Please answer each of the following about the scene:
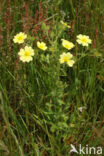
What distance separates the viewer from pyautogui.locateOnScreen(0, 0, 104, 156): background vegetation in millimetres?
1452

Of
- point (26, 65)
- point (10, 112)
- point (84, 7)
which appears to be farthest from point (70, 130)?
point (84, 7)

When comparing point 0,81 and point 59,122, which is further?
point 0,81

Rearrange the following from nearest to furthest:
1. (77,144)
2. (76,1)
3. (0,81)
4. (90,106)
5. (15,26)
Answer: (77,144) < (90,106) < (0,81) < (15,26) < (76,1)

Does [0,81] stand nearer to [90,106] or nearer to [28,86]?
[28,86]

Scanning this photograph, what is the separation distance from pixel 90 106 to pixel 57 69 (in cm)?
36

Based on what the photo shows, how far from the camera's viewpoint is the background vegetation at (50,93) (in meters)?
1.45

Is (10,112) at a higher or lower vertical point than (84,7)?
lower

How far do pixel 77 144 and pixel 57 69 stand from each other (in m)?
0.48

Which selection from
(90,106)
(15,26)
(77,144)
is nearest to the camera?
(77,144)

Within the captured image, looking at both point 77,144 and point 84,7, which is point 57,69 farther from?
point 84,7

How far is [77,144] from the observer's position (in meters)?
1.44

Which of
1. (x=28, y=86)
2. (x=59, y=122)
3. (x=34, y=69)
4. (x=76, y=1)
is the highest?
(x=76, y=1)

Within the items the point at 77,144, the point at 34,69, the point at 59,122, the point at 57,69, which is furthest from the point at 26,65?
the point at 77,144

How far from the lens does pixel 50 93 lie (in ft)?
4.80
